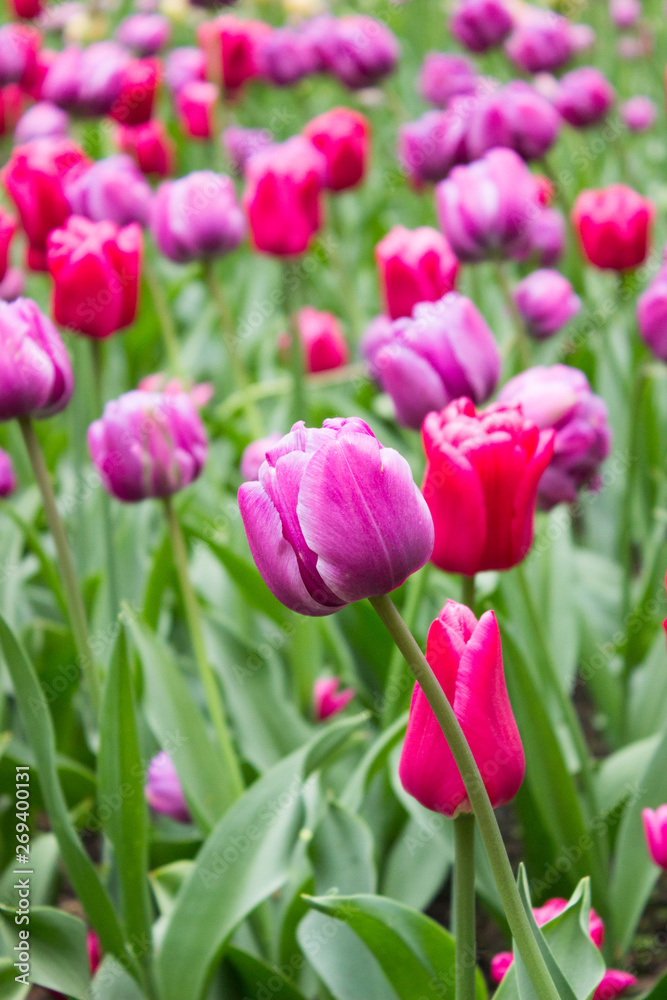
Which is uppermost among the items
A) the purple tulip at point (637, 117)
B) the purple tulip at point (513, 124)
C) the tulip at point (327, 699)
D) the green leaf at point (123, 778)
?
the purple tulip at point (513, 124)

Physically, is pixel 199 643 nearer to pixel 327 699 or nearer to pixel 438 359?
pixel 327 699

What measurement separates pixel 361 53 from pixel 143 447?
65.7 inches

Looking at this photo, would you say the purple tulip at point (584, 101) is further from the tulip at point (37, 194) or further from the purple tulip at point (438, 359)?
the purple tulip at point (438, 359)

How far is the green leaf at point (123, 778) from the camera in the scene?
0.86 metres

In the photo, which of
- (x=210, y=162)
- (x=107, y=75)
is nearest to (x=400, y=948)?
(x=107, y=75)

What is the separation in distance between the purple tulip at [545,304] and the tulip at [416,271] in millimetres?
384

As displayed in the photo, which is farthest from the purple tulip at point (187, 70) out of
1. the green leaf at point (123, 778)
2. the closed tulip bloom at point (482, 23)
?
the green leaf at point (123, 778)

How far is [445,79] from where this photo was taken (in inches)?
104

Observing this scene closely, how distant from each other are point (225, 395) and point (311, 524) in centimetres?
181

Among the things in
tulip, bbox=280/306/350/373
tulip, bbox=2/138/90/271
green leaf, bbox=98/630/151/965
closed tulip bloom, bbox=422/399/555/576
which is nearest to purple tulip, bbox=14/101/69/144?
tulip, bbox=280/306/350/373

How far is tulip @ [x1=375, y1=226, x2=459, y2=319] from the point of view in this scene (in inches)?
48.0

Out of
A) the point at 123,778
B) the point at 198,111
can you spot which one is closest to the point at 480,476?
the point at 123,778

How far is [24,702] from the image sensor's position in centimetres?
78

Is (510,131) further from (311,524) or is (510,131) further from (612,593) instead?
(311,524)
